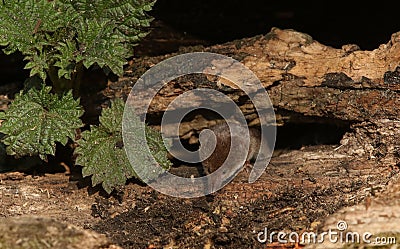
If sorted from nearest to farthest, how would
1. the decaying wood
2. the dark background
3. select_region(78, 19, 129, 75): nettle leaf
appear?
the decaying wood → select_region(78, 19, 129, 75): nettle leaf → the dark background

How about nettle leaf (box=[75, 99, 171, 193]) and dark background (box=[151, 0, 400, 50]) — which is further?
dark background (box=[151, 0, 400, 50])

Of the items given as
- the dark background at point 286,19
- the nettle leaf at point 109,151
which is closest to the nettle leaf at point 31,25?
the nettle leaf at point 109,151

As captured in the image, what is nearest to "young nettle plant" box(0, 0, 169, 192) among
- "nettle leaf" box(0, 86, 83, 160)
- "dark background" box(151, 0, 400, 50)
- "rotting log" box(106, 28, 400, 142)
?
"nettle leaf" box(0, 86, 83, 160)

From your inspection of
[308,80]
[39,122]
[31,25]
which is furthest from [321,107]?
[31,25]

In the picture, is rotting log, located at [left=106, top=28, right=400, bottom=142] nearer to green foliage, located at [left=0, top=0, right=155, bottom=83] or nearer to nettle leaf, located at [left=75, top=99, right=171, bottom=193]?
nettle leaf, located at [left=75, top=99, right=171, bottom=193]

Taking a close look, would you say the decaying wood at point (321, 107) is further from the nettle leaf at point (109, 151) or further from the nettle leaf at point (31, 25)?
the nettle leaf at point (31, 25)

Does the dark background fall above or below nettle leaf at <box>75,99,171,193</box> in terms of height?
above

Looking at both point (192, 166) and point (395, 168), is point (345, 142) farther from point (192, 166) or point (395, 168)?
point (192, 166)

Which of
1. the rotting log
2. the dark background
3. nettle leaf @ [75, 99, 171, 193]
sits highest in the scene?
the dark background
